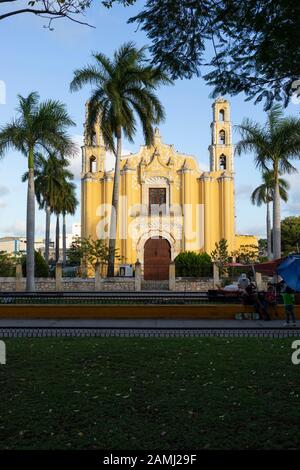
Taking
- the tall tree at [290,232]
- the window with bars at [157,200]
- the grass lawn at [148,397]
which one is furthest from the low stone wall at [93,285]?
the tall tree at [290,232]

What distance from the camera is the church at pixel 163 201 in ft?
122

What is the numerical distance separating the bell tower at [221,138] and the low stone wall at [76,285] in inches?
620

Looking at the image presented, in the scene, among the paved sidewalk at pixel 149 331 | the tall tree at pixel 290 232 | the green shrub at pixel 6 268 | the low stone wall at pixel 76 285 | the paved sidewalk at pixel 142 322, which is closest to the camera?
the paved sidewalk at pixel 149 331

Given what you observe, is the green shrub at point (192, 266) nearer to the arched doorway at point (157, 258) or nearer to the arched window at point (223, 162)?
the arched doorway at point (157, 258)

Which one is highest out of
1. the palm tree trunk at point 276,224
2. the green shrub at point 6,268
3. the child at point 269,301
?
the palm tree trunk at point 276,224

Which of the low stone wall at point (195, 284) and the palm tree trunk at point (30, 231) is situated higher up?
the palm tree trunk at point (30, 231)

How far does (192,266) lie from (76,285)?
838 centimetres

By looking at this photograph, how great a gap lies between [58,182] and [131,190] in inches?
225

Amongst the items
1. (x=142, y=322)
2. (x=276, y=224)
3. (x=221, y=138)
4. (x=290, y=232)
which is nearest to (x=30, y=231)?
(x=142, y=322)

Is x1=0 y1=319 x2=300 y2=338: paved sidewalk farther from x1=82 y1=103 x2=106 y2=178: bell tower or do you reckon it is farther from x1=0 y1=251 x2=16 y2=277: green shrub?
x1=82 y1=103 x2=106 y2=178: bell tower

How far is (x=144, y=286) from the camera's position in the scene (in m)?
28.2

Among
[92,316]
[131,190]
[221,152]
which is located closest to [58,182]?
[131,190]

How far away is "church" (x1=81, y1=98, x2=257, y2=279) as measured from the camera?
122 ft

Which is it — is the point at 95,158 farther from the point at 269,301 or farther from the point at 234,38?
the point at 234,38
